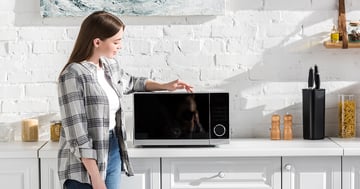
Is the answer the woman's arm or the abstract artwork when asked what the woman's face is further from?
the abstract artwork

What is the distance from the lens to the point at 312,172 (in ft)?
10.1

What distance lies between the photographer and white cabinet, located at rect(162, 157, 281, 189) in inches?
122

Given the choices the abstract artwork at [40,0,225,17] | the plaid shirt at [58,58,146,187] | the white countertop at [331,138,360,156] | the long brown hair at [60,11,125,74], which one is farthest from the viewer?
the abstract artwork at [40,0,225,17]

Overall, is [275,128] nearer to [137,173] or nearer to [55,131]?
[137,173]

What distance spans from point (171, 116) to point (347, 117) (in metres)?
0.82

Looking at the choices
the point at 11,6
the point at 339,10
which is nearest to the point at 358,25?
the point at 339,10

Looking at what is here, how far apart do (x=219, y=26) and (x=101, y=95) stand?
0.89 m

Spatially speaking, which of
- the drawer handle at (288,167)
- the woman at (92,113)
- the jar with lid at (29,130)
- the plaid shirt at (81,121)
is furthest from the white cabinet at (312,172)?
the jar with lid at (29,130)

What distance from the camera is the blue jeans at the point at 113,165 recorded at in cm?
276

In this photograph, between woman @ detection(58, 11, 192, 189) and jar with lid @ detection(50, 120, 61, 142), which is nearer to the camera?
woman @ detection(58, 11, 192, 189)

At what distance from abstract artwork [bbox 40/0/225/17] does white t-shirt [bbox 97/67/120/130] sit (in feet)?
1.99

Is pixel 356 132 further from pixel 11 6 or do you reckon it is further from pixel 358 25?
pixel 11 6

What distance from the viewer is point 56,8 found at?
132 inches

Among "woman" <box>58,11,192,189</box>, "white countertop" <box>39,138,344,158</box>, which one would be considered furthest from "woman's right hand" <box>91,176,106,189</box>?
"white countertop" <box>39,138,344,158</box>
